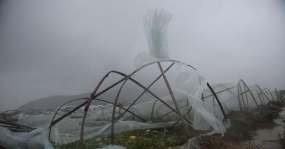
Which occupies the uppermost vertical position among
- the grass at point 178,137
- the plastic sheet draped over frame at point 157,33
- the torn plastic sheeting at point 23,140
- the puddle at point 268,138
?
the plastic sheet draped over frame at point 157,33

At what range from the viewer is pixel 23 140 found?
5.82m

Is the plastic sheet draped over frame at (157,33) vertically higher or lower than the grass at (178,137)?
higher

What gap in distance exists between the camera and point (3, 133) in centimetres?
573

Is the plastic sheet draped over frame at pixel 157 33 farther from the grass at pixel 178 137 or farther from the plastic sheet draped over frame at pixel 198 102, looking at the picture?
the grass at pixel 178 137

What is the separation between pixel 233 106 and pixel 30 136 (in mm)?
9111

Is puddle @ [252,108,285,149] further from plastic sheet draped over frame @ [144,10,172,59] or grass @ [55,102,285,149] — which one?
plastic sheet draped over frame @ [144,10,172,59]

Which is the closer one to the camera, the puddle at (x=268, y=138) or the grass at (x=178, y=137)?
the grass at (x=178, y=137)

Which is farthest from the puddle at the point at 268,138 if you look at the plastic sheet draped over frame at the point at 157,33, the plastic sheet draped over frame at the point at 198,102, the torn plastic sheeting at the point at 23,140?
the torn plastic sheeting at the point at 23,140

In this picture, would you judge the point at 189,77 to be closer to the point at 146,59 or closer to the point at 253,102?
the point at 146,59

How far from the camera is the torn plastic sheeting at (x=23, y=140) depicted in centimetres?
573

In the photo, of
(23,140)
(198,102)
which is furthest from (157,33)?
(23,140)

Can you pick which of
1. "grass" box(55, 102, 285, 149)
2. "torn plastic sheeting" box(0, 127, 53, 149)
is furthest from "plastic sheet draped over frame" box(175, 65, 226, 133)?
"torn plastic sheeting" box(0, 127, 53, 149)

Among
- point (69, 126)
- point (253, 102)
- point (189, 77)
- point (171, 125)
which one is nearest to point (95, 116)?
point (69, 126)

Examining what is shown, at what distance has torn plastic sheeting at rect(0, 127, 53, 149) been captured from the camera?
5.73 metres
